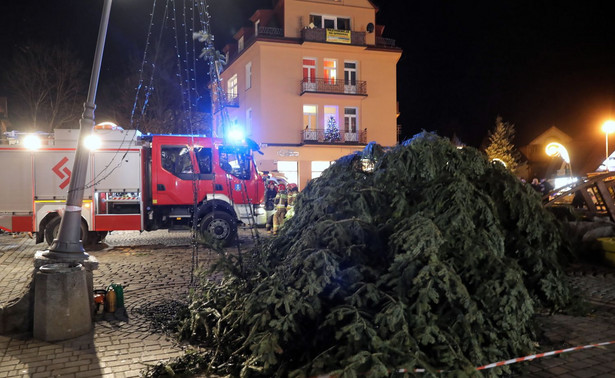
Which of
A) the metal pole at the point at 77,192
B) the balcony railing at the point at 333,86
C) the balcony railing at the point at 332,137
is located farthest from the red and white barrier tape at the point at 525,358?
the balcony railing at the point at 333,86

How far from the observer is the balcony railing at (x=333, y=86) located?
3347cm

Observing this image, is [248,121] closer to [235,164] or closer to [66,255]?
[235,164]

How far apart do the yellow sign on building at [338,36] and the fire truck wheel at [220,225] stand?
23509 mm

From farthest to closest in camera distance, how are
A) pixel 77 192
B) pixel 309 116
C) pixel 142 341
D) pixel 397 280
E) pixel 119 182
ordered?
pixel 309 116 → pixel 119 182 → pixel 77 192 → pixel 142 341 → pixel 397 280

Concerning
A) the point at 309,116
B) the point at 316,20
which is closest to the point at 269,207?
the point at 309,116

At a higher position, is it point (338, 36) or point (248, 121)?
point (338, 36)

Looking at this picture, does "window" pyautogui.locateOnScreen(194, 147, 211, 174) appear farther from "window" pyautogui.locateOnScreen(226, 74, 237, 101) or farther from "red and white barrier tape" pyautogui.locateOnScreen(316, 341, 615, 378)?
"window" pyautogui.locateOnScreen(226, 74, 237, 101)

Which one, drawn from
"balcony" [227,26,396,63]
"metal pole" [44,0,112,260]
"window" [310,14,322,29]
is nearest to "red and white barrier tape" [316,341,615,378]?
"metal pole" [44,0,112,260]

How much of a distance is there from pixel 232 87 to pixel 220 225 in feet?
91.8

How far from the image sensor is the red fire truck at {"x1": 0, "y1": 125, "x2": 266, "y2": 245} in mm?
12195

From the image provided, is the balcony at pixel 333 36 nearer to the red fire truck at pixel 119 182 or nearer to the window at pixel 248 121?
the window at pixel 248 121

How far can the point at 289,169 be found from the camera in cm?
3397

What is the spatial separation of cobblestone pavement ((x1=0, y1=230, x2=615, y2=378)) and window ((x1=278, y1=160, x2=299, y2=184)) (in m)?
24.2

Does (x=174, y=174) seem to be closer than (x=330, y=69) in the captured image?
Yes
